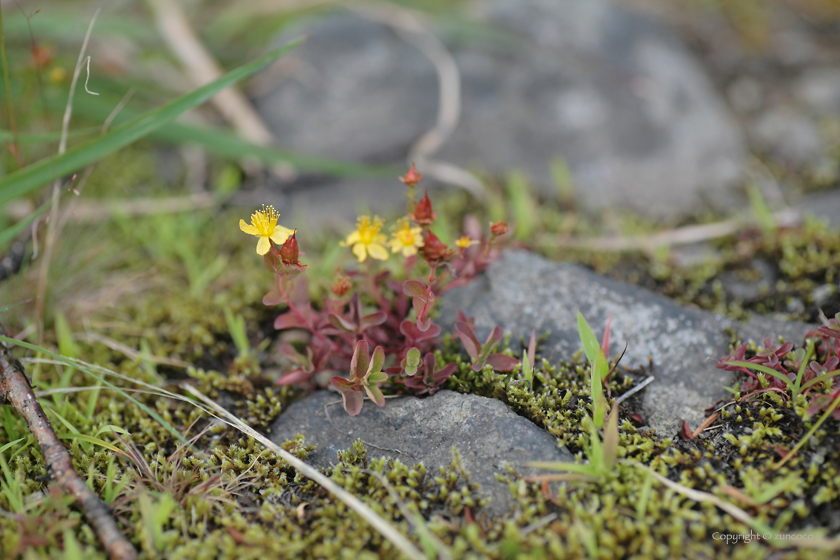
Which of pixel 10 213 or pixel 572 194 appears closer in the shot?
pixel 10 213

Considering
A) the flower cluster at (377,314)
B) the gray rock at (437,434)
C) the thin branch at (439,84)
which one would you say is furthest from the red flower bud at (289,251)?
the thin branch at (439,84)

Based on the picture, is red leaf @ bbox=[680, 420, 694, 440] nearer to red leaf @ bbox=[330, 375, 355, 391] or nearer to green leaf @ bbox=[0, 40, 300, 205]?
red leaf @ bbox=[330, 375, 355, 391]

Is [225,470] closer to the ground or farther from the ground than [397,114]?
closer to the ground

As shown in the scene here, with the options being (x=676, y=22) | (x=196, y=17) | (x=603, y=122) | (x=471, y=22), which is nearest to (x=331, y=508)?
(x=603, y=122)

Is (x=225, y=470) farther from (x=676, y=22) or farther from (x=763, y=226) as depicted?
(x=676, y=22)

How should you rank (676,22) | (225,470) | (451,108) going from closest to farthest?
1. (225,470)
2. (451,108)
3. (676,22)

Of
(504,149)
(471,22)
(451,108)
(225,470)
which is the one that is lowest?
(225,470)

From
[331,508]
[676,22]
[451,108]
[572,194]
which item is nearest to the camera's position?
[331,508]
